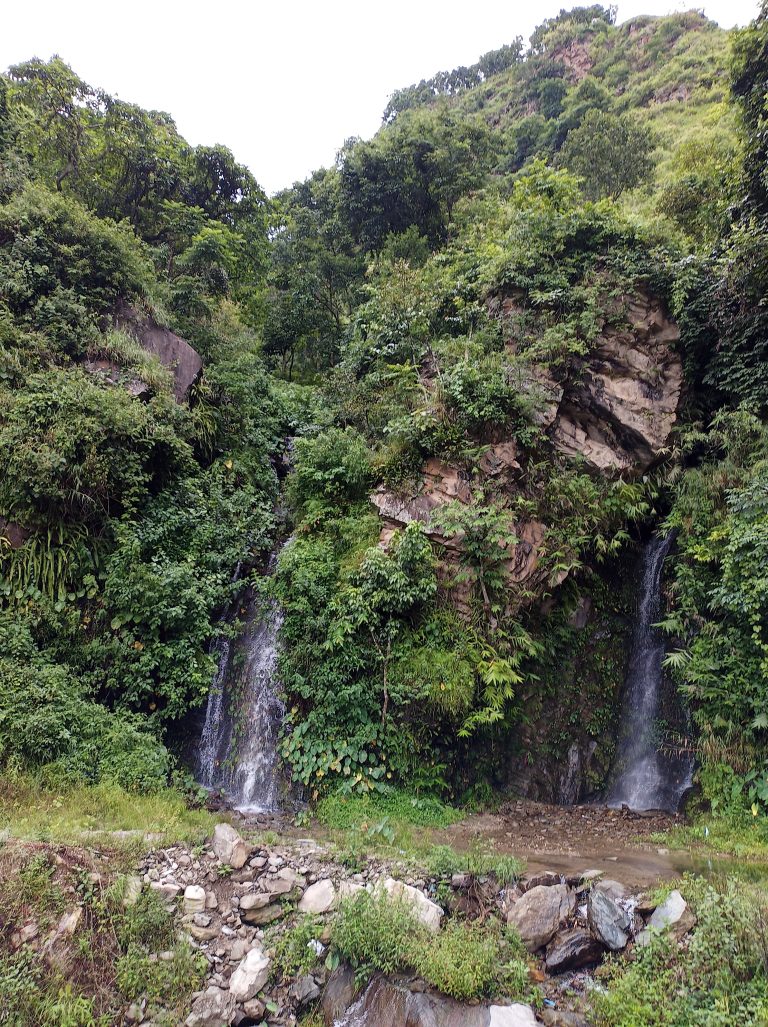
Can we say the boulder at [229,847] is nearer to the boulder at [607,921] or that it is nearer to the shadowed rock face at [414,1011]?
the shadowed rock face at [414,1011]

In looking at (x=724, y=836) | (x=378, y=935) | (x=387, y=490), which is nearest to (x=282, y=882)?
(x=378, y=935)

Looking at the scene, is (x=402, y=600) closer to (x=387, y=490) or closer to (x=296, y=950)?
(x=387, y=490)

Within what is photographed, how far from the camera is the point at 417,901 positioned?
5.14 meters

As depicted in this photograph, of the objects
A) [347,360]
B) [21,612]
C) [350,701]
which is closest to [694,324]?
[347,360]

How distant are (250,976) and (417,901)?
5.13ft

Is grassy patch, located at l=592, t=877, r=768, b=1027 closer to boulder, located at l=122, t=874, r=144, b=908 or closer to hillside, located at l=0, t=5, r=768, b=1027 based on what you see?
hillside, located at l=0, t=5, r=768, b=1027

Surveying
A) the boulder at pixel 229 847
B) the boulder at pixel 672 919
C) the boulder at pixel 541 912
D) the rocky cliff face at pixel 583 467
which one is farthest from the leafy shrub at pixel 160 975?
the rocky cliff face at pixel 583 467

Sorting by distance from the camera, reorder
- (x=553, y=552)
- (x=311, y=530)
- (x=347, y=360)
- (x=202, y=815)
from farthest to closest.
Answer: (x=347, y=360), (x=311, y=530), (x=553, y=552), (x=202, y=815)

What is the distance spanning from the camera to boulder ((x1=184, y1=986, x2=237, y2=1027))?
4309mm

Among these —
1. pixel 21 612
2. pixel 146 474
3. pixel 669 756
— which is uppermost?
pixel 146 474

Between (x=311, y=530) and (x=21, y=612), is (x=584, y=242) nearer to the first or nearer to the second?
(x=311, y=530)

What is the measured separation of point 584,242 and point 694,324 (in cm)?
303

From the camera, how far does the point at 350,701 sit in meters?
8.40

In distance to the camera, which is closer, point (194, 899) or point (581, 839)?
point (194, 899)
